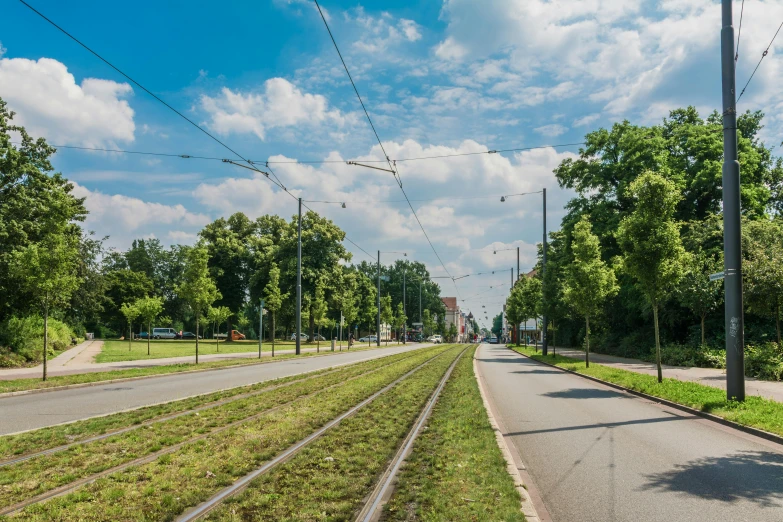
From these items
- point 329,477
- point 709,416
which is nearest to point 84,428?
point 329,477

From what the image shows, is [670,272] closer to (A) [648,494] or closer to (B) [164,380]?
(A) [648,494]

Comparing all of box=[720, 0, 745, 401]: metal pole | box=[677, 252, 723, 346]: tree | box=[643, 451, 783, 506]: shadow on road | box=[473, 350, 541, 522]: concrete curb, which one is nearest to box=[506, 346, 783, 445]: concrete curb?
box=[720, 0, 745, 401]: metal pole

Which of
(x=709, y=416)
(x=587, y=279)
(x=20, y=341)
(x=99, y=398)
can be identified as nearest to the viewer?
(x=709, y=416)

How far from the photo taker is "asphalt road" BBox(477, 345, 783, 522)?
5.45 meters

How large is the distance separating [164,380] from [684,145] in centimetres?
3247

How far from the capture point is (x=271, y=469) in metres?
6.67

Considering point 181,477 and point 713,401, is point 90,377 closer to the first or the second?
point 181,477

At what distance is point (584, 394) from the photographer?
1541 centimetres

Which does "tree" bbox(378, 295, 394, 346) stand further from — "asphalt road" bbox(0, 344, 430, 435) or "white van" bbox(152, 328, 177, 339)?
"asphalt road" bbox(0, 344, 430, 435)

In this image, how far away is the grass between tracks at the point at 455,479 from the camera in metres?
5.14

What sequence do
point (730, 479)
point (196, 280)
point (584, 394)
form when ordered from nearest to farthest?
point (730, 479) → point (584, 394) → point (196, 280)

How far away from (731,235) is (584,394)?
5.75 meters

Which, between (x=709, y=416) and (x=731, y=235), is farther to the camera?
(x=731, y=235)

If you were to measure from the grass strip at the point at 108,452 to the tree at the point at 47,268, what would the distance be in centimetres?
819
